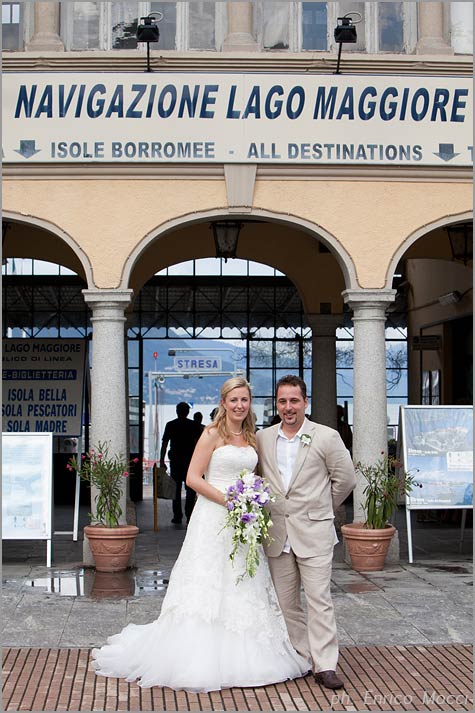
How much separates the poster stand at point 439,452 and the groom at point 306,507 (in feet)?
15.9

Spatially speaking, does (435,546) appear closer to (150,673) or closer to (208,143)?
(208,143)

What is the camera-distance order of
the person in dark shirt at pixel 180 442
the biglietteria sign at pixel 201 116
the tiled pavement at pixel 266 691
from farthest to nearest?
the person in dark shirt at pixel 180 442
the biglietteria sign at pixel 201 116
the tiled pavement at pixel 266 691

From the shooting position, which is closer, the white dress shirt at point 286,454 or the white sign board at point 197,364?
the white dress shirt at point 286,454

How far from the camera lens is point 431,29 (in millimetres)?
10656

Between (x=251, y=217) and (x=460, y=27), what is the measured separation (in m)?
2.96

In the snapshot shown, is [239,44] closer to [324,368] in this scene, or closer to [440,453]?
[440,453]

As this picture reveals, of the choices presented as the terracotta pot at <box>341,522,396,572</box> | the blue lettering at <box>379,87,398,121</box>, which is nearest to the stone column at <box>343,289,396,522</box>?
the terracotta pot at <box>341,522,396,572</box>

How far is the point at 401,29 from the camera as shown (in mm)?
10758

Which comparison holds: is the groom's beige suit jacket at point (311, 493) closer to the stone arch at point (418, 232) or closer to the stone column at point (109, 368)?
the stone column at point (109, 368)

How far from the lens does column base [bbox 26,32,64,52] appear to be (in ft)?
34.3

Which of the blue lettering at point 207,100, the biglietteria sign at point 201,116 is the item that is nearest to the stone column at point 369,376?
the biglietteria sign at point 201,116

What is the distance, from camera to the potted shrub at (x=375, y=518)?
32.9 ft

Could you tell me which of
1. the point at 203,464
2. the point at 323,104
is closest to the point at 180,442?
the point at 323,104

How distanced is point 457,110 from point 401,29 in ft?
3.51
